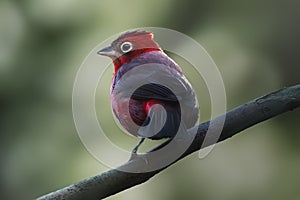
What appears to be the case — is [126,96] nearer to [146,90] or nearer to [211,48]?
[146,90]

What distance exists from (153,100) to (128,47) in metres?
0.63

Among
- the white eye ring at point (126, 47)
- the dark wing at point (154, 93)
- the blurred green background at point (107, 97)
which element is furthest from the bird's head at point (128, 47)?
the blurred green background at point (107, 97)

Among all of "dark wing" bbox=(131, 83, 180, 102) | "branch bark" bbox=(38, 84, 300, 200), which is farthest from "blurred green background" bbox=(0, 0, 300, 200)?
"branch bark" bbox=(38, 84, 300, 200)

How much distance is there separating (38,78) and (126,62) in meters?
1.84

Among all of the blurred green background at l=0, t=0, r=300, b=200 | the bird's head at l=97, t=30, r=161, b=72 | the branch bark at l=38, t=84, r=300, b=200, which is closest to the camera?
the branch bark at l=38, t=84, r=300, b=200

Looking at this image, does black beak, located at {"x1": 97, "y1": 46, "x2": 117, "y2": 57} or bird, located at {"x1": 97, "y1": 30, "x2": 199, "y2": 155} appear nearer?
bird, located at {"x1": 97, "y1": 30, "x2": 199, "y2": 155}

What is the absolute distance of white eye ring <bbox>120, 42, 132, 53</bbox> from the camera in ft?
11.2

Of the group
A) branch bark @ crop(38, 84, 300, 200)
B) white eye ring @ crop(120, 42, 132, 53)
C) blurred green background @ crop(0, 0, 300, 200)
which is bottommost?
blurred green background @ crop(0, 0, 300, 200)

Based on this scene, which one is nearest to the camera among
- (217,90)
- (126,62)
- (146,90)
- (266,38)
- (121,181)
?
(121,181)

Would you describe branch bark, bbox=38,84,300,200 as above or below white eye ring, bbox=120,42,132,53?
below

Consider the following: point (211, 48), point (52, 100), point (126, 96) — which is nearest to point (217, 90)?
point (211, 48)

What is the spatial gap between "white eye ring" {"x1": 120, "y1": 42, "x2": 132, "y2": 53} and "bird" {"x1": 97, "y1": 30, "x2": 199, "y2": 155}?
0.05 metres

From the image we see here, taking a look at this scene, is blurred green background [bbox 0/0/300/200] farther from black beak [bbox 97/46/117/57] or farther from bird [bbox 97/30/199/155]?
bird [bbox 97/30/199/155]

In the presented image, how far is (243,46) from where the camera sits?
4949 mm
